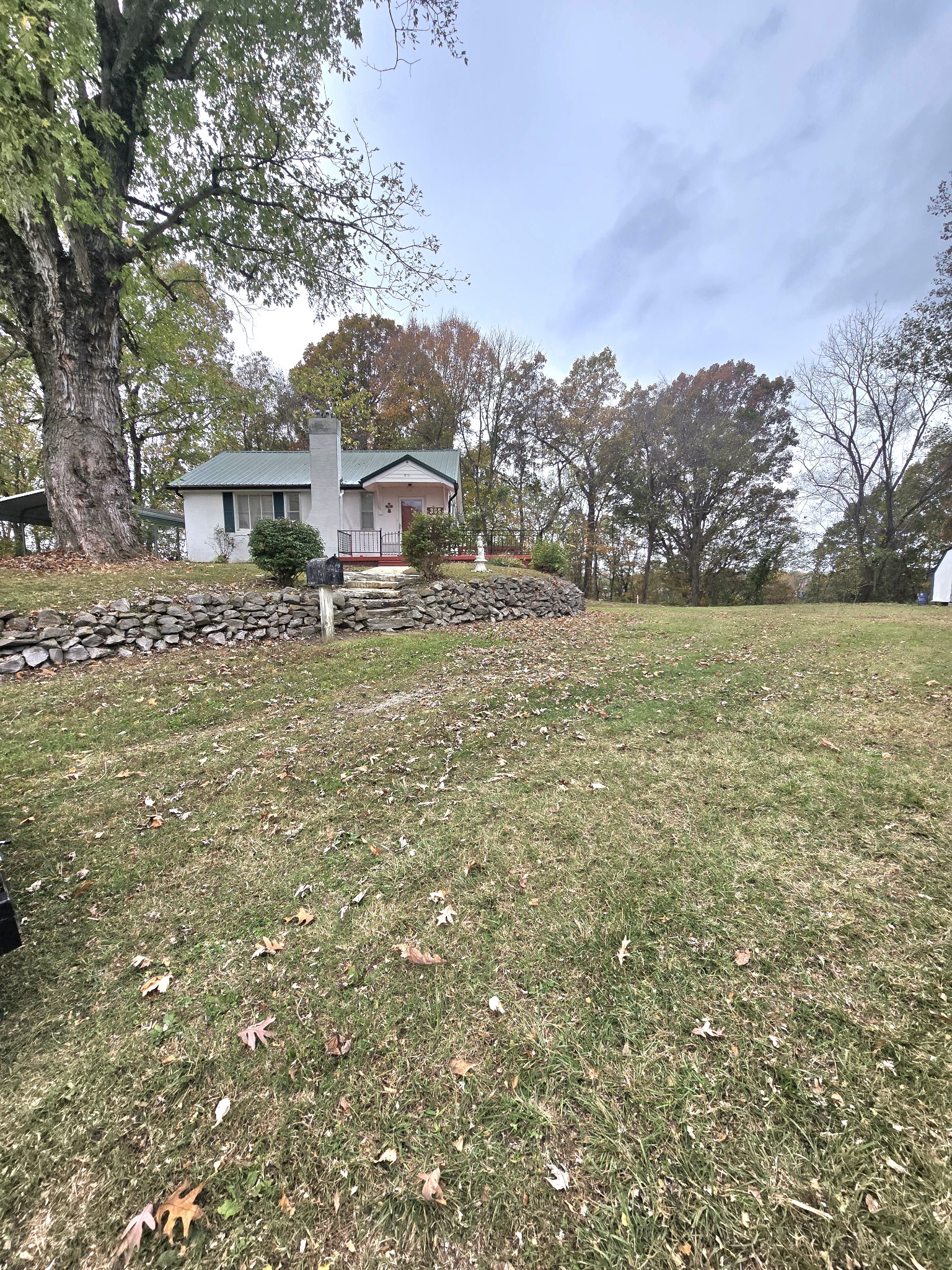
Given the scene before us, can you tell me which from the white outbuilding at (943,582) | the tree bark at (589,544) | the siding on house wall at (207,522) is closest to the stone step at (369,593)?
the siding on house wall at (207,522)

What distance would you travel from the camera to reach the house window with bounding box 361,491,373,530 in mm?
18484

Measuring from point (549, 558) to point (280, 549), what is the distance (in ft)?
26.2

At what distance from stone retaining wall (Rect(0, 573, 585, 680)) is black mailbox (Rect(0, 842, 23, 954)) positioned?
19.1 ft

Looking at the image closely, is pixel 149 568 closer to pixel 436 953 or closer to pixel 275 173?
pixel 275 173

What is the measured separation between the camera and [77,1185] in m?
1.40

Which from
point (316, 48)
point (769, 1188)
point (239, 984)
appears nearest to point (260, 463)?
point (316, 48)

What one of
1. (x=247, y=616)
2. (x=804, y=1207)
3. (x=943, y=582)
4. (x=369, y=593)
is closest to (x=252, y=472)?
(x=369, y=593)

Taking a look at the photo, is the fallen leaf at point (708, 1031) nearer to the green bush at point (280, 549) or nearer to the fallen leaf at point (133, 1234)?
the fallen leaf at point (133, 1234)

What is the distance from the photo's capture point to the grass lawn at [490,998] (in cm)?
133

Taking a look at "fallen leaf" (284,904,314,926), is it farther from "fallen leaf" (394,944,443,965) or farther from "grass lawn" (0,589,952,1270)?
"fallen leaf" (394,944,443,965)

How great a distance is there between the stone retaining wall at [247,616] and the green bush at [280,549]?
33.5 inches

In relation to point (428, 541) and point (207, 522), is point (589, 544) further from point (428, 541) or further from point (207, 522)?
point (207, 522)

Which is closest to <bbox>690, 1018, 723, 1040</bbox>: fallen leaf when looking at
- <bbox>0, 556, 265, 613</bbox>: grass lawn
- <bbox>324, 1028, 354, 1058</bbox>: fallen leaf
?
<bbox>324, 1028, 354, 1058</bbox>: fallen leaf

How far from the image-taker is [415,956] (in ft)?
7.18
